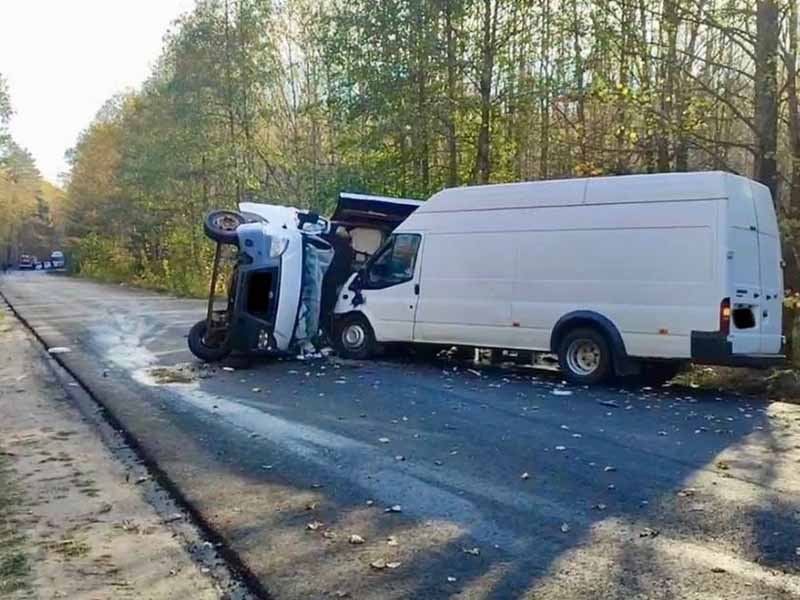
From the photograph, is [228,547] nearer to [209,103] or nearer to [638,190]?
[638,190]

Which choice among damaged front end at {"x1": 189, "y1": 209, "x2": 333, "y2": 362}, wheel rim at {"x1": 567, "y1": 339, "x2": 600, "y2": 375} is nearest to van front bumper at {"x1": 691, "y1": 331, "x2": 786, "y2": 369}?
wheel rim at {"x1": 567, "y1": 339, "x2": 600, "y2": 375}

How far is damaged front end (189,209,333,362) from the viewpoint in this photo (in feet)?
42.1

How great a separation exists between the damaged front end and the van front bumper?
6.09 metres

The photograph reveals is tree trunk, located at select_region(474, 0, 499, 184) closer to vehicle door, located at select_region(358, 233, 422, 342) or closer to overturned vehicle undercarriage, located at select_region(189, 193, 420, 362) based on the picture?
overturned vehicle undercarriage, located at select_region(189, 193, 420, 362)

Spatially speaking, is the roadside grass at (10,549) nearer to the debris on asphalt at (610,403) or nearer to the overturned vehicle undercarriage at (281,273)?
the debris on asphalt at (610,403)

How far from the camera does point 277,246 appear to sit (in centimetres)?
1293

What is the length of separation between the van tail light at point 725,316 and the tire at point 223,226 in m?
7.09

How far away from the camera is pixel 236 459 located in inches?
277

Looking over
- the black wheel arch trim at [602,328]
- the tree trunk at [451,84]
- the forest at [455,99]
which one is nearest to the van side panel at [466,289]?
the black wheel arch trim at [602,328]

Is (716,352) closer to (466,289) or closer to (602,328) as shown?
(602,328)

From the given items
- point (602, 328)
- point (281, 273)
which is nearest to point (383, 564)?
point (602, 328)

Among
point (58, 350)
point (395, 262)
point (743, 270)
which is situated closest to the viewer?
point (743, 270)

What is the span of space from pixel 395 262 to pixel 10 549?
346 inches

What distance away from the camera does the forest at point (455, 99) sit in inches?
495
